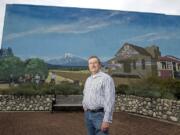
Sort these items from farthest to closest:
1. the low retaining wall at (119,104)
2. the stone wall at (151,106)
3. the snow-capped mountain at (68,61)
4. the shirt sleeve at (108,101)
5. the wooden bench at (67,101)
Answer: the snow-capped mountain at (68,61) < the wooden bench at (67,101) < the low retaining wall at (119,104) < the stone wall at (151,106) < the shirt sleeve at (108,101)

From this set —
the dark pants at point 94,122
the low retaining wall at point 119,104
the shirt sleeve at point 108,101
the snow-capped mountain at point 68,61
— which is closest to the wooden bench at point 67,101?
the low retaining wall at point 119,104

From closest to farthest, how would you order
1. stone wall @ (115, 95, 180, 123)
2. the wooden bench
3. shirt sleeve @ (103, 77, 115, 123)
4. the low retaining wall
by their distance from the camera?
shirt sleeve @ (103, 77, 115, 123) → stone wall @ (115, 95, 180, 123) → the low retaining wall → the wooden bench

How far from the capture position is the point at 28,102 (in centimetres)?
635

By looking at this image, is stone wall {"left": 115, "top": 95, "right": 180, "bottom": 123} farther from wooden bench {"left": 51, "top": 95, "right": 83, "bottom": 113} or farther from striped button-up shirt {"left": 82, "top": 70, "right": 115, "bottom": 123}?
striped button-up shirt {"left": 82, "top": 70, "right": 115, "bottom": 123}

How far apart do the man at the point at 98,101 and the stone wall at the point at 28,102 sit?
417 centimetres

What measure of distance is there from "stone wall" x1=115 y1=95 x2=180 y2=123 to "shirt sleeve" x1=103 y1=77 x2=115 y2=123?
3.53m

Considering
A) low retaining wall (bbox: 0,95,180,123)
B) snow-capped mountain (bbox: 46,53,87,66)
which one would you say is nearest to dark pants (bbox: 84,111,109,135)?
low retaining wall (bbox: 0,95,180,123)

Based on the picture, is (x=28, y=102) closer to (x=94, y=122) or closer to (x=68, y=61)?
(x=68, y=61)

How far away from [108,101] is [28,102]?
4574 millimetres

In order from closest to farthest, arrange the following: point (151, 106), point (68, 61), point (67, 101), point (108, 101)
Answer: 1. point (108, 101)
2. point (151, 106)
3. point (67, 101)
4. point (68, 61)

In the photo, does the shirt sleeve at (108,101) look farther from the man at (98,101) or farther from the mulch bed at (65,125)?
the mulch bed at (65,125)

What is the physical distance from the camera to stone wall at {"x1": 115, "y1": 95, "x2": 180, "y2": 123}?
534 centimetres

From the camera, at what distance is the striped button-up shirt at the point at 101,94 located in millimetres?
2059

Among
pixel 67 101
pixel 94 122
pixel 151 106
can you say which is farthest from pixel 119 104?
pixel 94 122
